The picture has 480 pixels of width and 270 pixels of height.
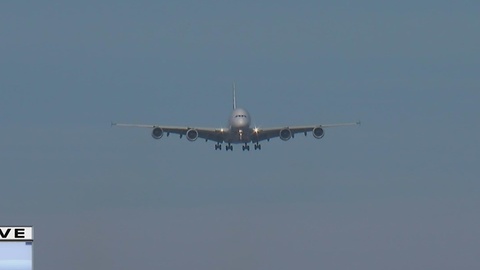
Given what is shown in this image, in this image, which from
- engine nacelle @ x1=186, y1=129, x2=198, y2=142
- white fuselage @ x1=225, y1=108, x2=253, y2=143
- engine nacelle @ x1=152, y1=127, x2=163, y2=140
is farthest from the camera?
engine nacelle @ x1=186, y1=129, x2=198, y2=142

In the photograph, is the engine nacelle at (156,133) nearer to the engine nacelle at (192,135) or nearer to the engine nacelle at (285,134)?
the engine nacelle at (192,135)

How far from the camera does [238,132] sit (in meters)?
132

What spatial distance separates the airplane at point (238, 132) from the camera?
5231 inches

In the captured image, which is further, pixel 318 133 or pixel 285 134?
pixel 285 134

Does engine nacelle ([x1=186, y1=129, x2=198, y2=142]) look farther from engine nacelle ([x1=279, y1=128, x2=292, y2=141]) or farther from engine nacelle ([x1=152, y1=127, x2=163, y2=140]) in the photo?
engine nacelle ([x1=279, y1=128, x2=292, y2=141])

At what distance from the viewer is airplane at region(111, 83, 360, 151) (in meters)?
133

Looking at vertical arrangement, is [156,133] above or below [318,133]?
above

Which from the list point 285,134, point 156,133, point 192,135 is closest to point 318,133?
point 285,134

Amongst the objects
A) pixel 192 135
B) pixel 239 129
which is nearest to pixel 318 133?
pixel 239 129

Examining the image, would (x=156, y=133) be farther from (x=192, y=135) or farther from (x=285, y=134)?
(x=285, y=134)

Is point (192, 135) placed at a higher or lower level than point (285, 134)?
higher

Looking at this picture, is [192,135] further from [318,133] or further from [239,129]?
[318,133]

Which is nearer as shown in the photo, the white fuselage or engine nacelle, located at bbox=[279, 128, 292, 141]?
the white fuselage

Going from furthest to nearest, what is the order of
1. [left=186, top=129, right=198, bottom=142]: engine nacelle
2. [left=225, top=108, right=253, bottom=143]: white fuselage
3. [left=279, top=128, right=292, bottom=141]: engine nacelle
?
[left=186, top=129, right=198, bottom=142]: engine nacelle
[left=279, top=128, right=292, bottom=141]: engine nacelle
[left=225, top=108, right=253, bottom=143]: white fuselage
